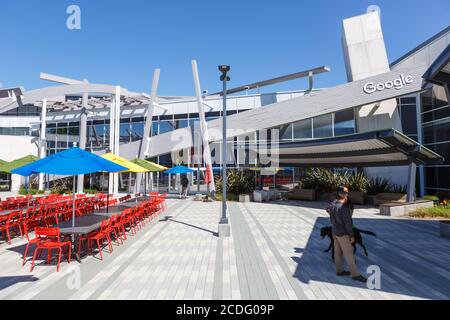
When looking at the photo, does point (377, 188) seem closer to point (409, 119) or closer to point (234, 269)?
Answer: point (409, 119)

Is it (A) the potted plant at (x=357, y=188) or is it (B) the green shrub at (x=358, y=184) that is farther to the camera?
(B) the green shrub at (x=358, y=184)

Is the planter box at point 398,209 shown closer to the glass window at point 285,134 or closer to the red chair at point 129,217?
the red chair at point 129,217

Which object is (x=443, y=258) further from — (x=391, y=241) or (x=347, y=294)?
(x=347, y=294)

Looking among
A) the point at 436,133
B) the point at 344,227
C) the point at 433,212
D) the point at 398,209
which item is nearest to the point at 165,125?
the point at 398,209

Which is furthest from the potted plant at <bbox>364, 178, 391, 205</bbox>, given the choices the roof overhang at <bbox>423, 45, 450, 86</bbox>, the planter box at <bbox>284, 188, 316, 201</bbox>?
the roof overhang at <bbox>423, 45, 450, 86</bbox>

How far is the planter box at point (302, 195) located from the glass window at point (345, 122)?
6.53 m

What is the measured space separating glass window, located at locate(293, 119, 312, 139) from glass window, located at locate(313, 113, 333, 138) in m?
0.54

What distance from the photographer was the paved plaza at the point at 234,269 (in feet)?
16.0

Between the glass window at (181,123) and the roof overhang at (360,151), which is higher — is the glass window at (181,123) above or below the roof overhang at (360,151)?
above

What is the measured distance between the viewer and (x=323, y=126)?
24656mm

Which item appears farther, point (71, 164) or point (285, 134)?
point (285, 134)

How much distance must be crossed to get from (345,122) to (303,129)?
3832 millimetres

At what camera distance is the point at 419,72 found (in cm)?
1540

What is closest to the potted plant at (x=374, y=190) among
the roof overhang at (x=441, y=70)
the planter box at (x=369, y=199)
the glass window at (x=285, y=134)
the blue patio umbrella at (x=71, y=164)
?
the planter box at (x=369, y=199)
